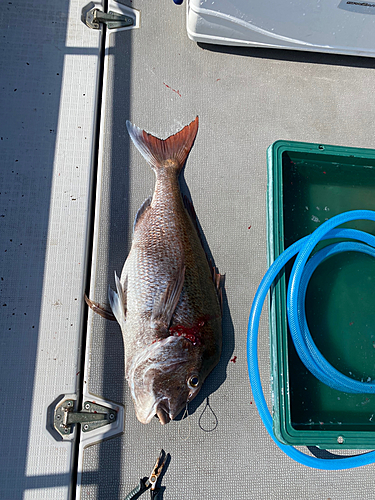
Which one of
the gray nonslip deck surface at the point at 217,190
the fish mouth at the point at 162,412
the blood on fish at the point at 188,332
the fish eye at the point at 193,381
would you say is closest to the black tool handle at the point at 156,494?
the gray nonslip deck surface at the point at 217,190

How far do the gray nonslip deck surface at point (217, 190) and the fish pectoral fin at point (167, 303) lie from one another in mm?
291

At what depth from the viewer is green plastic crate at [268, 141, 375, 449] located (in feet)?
4.72

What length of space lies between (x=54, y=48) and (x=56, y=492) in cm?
241

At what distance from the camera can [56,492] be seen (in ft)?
4.75

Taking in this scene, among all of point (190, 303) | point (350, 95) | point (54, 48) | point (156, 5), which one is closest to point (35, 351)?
point (190, 303)

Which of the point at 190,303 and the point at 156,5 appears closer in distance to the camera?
the point at 190,303

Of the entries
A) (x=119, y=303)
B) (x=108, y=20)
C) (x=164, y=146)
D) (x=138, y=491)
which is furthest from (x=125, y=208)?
(x=138, y=491)

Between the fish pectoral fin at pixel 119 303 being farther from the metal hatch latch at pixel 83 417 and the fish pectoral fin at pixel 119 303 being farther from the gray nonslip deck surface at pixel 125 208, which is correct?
the metal hatch latch at pixel 83 417

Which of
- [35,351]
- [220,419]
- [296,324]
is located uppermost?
[296,324]

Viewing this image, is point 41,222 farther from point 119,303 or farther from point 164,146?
point 164,146

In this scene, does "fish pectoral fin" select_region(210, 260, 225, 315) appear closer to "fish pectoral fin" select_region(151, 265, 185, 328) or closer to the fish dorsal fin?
"fish pectoral fin" select_region(151, 265, 185, 328)

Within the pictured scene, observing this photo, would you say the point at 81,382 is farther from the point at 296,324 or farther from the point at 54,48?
the point at 54,48

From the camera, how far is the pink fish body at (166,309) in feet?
4.58

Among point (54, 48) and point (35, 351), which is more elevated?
point (54, 48)
